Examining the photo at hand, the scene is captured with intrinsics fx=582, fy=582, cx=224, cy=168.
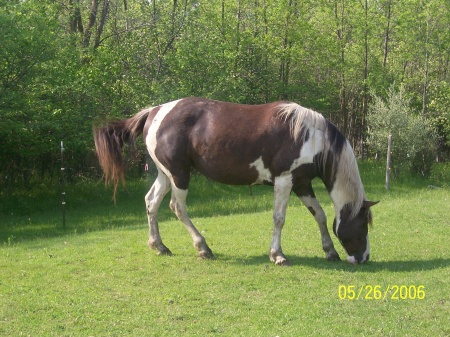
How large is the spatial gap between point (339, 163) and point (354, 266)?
143cm

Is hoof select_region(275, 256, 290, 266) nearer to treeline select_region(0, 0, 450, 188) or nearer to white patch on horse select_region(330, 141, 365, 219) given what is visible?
white patch on horse select_region(330, 141, 365, 219)

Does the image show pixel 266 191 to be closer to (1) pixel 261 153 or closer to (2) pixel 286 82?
(2) pixel 286 82

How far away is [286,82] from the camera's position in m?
25.4

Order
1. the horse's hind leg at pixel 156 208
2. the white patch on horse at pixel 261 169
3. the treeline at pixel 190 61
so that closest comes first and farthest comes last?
the white patch on horse at pixel 261 169 → the horse's hind leg at pixel 156 208 → the treeline at pixel 190 61

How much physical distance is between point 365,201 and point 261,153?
63.0 inches

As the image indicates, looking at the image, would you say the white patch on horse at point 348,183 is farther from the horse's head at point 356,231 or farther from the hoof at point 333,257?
the hoof at point 333,257

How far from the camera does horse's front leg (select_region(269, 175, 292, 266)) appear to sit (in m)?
8.12

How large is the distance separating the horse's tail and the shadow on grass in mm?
2103

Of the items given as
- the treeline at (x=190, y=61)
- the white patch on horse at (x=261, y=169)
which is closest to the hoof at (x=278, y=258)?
the white patch on horse at (x=261, y=169)

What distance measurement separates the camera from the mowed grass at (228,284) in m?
5.66

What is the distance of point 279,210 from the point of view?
27.2 feet

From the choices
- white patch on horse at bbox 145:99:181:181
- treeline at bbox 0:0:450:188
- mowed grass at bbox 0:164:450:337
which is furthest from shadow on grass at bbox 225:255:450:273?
treeline at bbox 0:0:450:188
